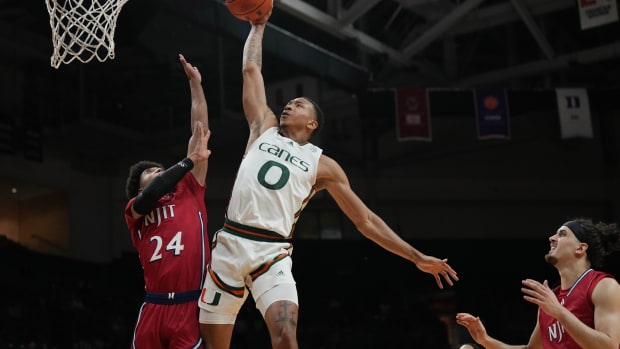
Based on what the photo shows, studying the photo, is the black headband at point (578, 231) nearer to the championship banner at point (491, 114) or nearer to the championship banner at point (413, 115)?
the championship banner at point (413, 115)

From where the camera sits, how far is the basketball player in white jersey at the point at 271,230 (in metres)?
4.75

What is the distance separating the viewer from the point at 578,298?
194 inches

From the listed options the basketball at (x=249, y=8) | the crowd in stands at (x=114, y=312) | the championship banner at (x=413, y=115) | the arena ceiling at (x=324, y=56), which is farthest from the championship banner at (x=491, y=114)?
the basketball at (x=249, y=8)

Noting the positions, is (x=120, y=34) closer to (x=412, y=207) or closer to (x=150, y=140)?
(x=150, y=140)

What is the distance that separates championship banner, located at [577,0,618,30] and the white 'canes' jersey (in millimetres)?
9744

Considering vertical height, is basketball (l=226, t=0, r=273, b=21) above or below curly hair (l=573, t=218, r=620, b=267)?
above

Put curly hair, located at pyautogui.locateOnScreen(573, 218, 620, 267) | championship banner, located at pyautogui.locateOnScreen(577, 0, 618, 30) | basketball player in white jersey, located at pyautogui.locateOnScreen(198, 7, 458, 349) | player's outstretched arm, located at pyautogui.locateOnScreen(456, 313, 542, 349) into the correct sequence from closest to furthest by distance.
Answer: basketball player in white jersey, located at pyautogui.locateOnScreen(198, 7, 458, 349) < curly hair, located at pyautogui.locateOnScreen(573, 218, 620, 267) < player's outstretched arm, located at pyautogui.locateOnScreen(456, 313, 542, 349) < championship banner, located at pyautogui.locateOnScreen(577, 0, 618, 30)

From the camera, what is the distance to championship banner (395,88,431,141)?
16.2 meters

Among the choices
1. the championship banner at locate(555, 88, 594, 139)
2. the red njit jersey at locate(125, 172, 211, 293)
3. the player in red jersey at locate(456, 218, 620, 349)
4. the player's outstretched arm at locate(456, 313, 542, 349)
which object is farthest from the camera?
the championship banner at locate(555, 88, 594, 139)

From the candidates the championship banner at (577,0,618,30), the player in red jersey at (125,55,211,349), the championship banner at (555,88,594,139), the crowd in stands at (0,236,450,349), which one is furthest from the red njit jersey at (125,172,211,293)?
the championship banner at (555,88,594,139)

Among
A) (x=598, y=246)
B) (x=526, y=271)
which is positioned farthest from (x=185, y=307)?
(x=526, y=271)

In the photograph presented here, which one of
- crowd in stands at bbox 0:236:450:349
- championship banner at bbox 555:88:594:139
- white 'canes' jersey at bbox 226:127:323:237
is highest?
championship banner at bbox 555:88:594:139

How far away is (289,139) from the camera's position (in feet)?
17.0

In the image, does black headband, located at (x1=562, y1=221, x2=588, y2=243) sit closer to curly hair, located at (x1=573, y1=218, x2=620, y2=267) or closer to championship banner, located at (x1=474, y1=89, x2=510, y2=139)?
curly hair, located at (x1=573, y1=218, x2=620, y2=267)
